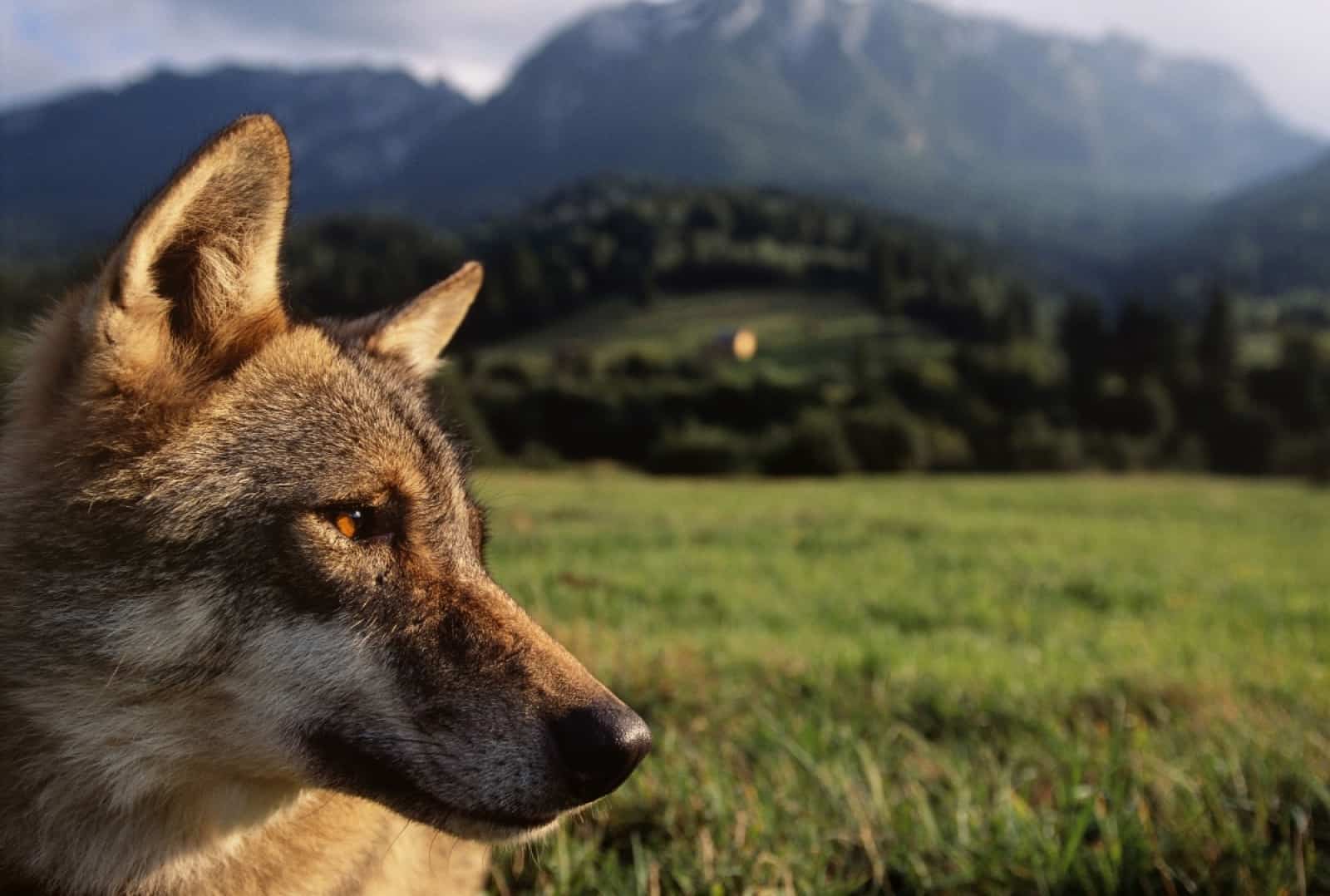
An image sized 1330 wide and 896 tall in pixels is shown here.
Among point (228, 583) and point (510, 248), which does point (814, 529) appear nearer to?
point (228, 583)

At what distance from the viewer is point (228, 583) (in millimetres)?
2543

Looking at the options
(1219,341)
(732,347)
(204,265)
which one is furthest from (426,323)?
(732,347)

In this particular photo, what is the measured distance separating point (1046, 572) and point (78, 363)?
39.9ft

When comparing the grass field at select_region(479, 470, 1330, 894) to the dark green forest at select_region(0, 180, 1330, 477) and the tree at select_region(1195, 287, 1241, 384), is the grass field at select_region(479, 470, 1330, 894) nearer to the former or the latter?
the dark green forest at select_region(0, 180, 1330, 477)

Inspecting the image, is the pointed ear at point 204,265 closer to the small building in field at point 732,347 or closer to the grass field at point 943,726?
the grass field at point 943,726

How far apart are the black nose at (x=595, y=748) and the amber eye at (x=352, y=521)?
28.8 inches

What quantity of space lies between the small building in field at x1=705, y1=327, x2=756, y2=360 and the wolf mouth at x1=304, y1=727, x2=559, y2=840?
3301 inches

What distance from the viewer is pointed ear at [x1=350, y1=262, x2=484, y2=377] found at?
3686mm

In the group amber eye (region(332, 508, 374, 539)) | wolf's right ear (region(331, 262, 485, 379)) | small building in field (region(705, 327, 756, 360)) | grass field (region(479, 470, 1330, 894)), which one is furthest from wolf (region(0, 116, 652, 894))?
small building in field (region(705, 327, 756, 360))

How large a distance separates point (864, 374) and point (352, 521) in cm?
7416

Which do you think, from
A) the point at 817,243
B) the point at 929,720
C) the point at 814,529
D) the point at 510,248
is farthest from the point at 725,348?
the point at 929,720

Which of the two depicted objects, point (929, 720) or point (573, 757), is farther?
point (929, 720)

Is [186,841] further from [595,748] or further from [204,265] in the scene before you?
[204,265]

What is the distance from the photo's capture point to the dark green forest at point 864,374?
193ft
